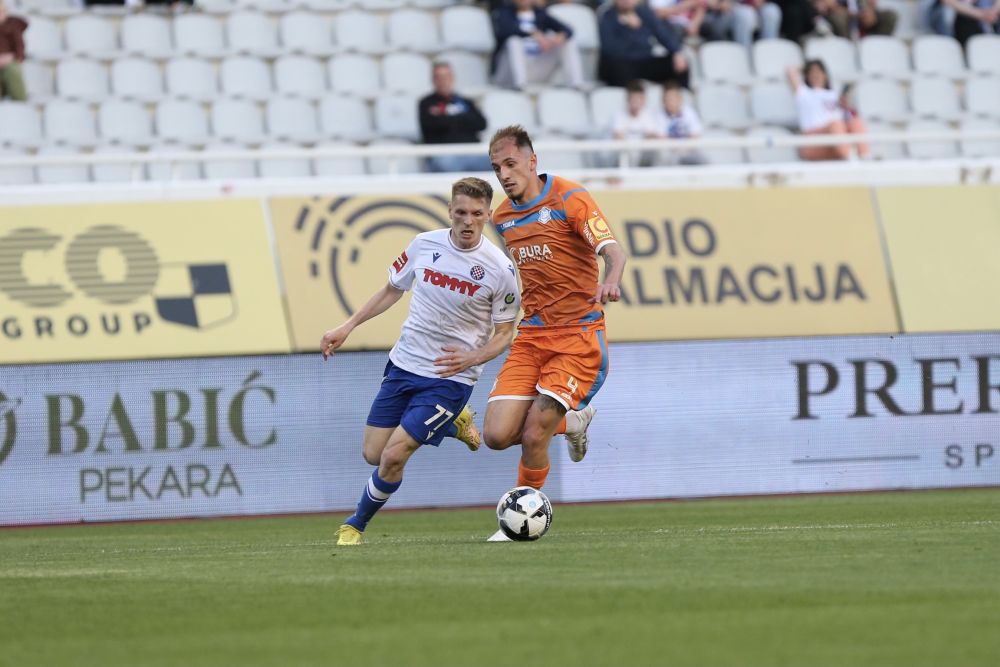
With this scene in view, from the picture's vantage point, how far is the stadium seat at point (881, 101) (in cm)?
2084

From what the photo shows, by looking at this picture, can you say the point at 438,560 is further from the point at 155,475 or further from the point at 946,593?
the point at 155,475

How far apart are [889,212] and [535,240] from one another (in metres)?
8.37

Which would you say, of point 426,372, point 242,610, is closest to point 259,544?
point 426,372

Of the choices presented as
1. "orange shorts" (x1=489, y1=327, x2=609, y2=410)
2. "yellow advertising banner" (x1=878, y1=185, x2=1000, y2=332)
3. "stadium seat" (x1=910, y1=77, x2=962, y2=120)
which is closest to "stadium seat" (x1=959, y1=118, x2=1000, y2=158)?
"stadium seat" (x1=910, y1=77, x2=962, y2=120)

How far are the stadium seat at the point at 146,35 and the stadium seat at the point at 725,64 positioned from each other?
650 cm

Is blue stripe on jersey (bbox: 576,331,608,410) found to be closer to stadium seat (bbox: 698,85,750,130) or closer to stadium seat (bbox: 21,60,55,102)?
stadium seat (bbox: 698,85,750,130)

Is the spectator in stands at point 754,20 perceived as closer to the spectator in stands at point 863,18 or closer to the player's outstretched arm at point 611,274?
the spectator in stands at point 863,18

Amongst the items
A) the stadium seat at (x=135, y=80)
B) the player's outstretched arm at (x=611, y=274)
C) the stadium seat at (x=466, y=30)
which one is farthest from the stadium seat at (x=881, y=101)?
the player's outstretched arm at (x=611, y=274)

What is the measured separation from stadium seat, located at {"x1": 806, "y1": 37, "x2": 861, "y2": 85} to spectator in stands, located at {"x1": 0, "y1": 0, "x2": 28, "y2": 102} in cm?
960

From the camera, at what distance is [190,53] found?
63.7ft

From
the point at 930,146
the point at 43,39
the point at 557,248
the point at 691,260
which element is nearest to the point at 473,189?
the point at 557,248

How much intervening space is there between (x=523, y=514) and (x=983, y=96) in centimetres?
1335

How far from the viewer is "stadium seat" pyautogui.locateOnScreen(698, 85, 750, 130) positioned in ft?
66.3

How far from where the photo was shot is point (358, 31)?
20.2 meters
